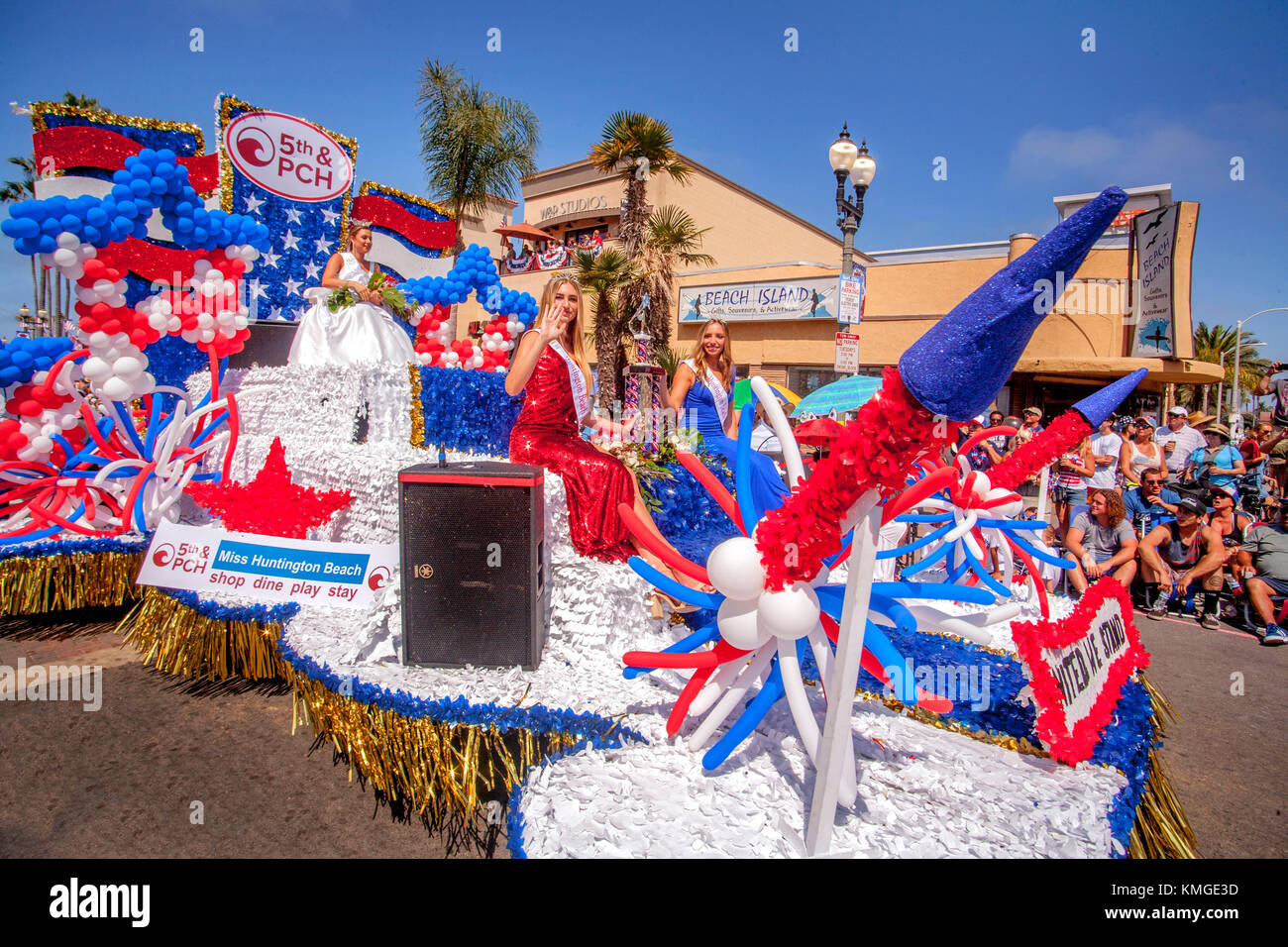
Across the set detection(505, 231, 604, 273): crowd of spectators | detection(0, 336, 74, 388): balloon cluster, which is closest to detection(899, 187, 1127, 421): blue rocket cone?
detection(0, 336, 74, 388): balloon cluster

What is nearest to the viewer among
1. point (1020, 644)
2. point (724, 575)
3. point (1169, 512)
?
point (724, 575)

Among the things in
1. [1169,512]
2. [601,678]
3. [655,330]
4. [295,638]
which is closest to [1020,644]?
[601,678]

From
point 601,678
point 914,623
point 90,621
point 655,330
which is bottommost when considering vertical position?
point 90,621

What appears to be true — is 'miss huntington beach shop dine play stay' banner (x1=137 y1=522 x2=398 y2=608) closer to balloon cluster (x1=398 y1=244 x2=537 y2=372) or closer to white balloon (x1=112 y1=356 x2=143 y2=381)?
white balloon (x1=112 y1=356 x2=143 y2=381)

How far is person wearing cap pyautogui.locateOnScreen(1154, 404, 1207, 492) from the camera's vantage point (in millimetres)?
8203

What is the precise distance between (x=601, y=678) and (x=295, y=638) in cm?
153

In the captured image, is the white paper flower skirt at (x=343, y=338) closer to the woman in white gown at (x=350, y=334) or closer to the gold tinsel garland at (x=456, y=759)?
the woman in white gown at (x=350, y=334)

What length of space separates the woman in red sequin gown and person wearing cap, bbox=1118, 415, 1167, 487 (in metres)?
6.61

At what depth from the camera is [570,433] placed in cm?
381

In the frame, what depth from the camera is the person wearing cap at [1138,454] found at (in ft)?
24.5

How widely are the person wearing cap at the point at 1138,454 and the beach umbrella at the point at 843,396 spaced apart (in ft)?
9.86
